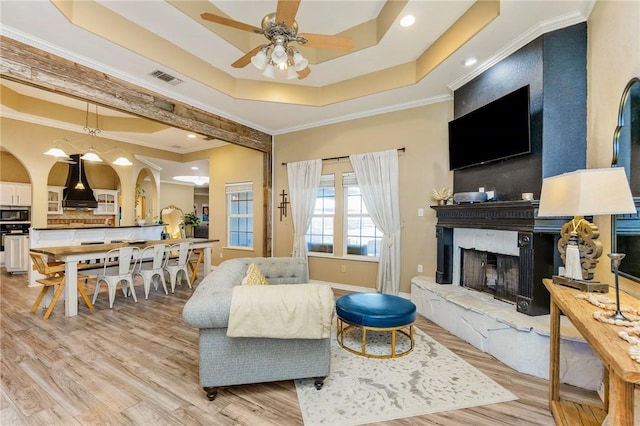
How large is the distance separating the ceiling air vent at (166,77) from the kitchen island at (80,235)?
147 inches

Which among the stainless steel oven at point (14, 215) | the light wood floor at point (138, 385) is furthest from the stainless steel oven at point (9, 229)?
the light wood floor at point (138, 385)

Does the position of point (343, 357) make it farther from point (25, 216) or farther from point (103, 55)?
point (25, 216)

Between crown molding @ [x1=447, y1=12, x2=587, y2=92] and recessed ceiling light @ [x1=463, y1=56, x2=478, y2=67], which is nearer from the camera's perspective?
crown molding @ [x1=447, y1=12, x2=587, y2=92]

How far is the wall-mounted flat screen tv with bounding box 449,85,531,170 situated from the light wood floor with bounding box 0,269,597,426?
2.08 meters

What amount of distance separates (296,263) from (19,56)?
3.47 m

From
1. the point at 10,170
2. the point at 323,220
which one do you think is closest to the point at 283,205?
the point at 323,220

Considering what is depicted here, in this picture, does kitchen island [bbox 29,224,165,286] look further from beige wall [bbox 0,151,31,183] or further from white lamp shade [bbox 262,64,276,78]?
white lamp shade [bbox 262,64,276,78]

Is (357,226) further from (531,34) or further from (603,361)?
(603,361)

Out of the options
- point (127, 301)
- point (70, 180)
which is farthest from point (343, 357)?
point (70, 180)

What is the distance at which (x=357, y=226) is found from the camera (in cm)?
489

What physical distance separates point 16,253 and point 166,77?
5774mm

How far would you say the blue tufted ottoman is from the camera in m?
2.50

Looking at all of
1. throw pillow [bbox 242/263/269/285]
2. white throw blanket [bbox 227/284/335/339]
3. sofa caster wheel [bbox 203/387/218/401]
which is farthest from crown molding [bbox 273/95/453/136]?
sofa caster wheel [bbox 203/387/218/401]

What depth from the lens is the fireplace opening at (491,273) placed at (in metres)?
3.02
